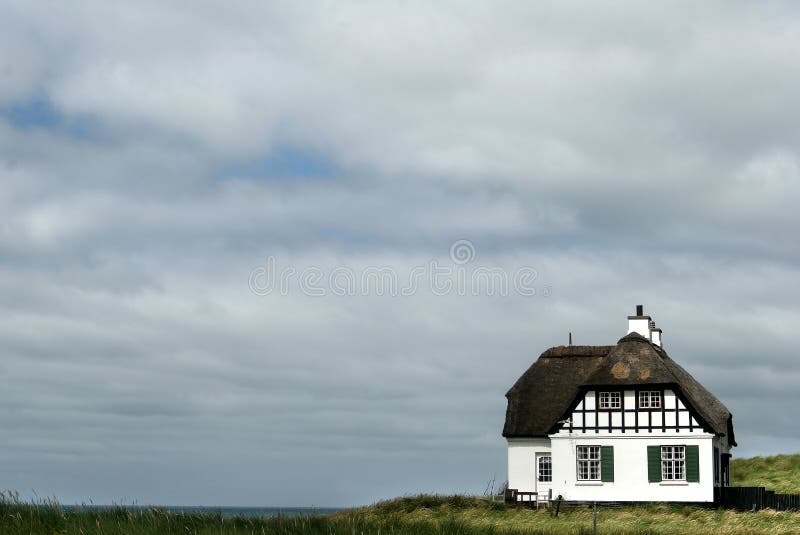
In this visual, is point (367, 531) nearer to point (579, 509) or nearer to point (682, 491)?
point (579, 509)

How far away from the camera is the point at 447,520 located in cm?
2717

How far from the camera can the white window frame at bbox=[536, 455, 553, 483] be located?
49.1 metres

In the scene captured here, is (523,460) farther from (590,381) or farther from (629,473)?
(590,381)

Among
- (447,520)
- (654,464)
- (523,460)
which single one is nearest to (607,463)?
(654,464)

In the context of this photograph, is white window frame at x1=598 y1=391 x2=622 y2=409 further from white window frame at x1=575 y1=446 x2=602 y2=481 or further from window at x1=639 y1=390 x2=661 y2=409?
white window frame at x1=575 y1=446 x2=602 y2=481

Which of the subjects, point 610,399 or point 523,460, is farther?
point 523,460

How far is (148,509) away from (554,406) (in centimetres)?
3127

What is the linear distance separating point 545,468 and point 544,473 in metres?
0.24

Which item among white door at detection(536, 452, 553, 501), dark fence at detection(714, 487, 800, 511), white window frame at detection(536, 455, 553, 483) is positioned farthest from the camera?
white window frame at detection(536, 455, 553, 483)

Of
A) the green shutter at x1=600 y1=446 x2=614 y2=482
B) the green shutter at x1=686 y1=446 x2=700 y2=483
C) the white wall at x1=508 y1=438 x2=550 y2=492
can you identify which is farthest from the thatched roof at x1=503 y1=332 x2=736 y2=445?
the green shutter at x1=600 y1=446 x2=614 y2=482

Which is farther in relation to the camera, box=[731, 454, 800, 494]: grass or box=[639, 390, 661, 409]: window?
box=[731, 454, 800, 494]: grass

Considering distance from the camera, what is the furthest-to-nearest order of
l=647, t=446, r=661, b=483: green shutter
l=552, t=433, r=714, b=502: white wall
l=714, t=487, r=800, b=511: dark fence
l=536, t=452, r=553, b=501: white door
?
Answer: 1. l=536, t=452, r=553, b=501: white door
2. l=647, t=446, r=661, b=483: green shutter
3. l=552, t=433, r=714, b=502: white wall
4. l=714, t=487, r=800, b=511: dark fence

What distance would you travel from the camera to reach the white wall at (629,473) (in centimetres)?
4519

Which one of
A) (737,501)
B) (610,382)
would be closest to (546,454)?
(610,382)
